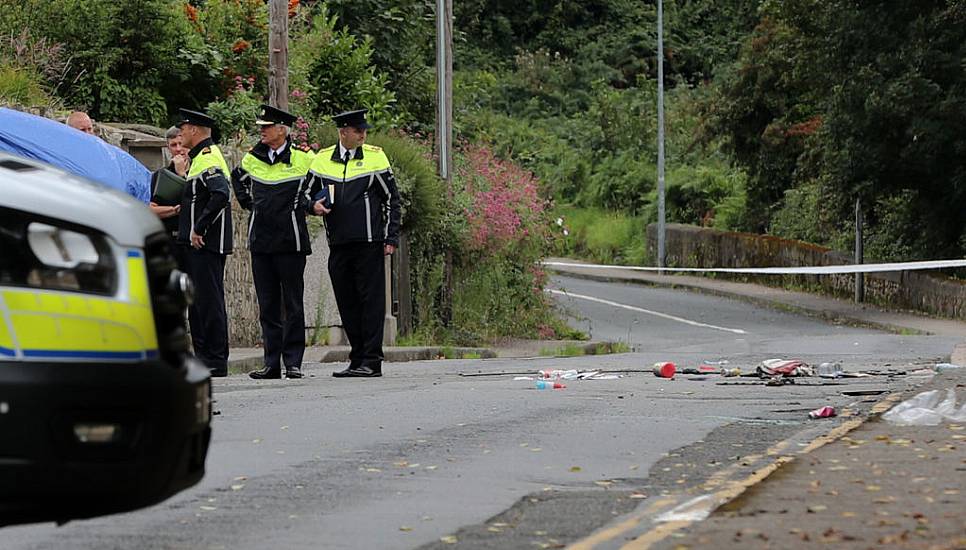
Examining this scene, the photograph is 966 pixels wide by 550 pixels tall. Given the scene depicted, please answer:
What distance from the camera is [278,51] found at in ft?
64.6

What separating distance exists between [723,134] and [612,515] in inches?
1274

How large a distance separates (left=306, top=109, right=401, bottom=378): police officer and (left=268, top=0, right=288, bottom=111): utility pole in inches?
209

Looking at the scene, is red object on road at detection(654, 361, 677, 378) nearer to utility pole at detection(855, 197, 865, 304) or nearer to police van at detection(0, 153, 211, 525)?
police van at detection(0, 153, 211, 525)

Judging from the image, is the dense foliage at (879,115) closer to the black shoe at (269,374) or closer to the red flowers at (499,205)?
the red flowers at (499,205)

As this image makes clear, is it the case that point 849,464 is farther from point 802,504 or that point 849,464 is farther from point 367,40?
point 367,40

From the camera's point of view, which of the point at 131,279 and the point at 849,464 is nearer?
the point at 131,279

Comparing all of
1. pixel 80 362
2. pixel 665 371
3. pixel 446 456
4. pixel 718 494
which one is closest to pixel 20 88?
pixel 665 371

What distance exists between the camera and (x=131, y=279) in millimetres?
5543

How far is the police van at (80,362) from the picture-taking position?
211 inches

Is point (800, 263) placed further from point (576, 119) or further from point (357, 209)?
point (357, 209)

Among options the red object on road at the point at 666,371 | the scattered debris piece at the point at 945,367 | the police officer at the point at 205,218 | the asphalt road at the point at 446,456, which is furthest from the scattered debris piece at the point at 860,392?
the police officer at the point at 205,218

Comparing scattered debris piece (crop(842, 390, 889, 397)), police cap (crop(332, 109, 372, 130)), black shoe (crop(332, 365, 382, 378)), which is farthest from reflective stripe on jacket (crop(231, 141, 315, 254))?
scattered debris piece (crop(842, 390, 889, 397))

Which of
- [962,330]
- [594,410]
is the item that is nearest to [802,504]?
[594,410]

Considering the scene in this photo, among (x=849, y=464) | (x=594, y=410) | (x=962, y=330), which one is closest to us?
(x=849, y=464)
